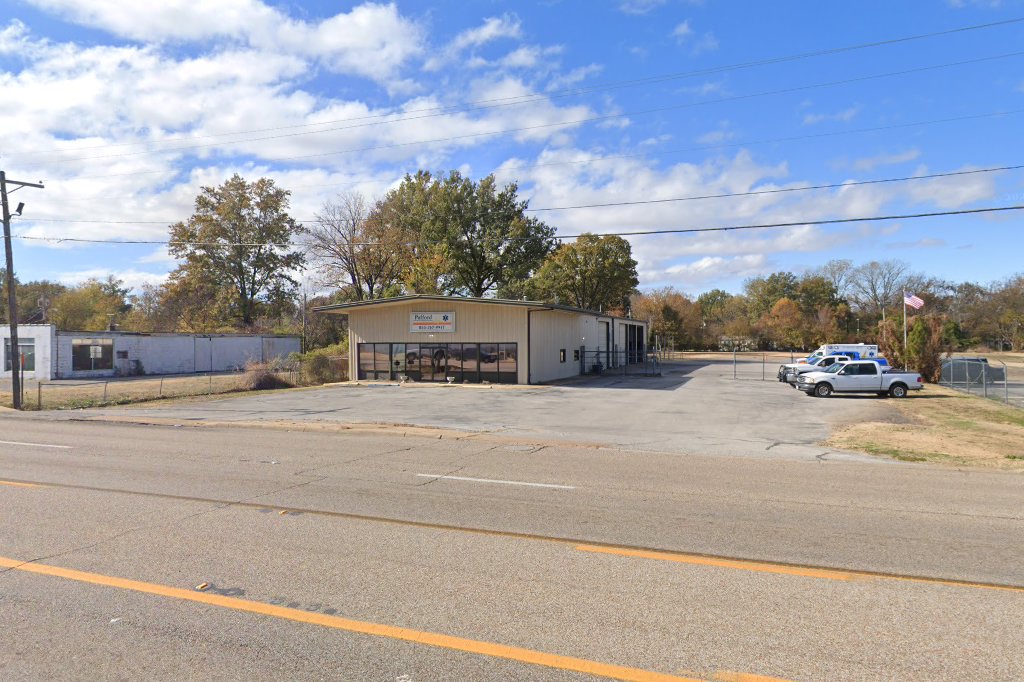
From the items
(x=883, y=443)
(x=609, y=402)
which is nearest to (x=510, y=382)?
(x=609, y=402)

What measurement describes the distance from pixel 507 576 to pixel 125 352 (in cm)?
4692

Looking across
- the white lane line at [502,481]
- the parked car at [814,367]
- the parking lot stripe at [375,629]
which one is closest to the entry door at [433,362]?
the parked car at [814,367]

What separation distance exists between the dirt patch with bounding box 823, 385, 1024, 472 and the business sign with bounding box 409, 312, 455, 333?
2118 cm

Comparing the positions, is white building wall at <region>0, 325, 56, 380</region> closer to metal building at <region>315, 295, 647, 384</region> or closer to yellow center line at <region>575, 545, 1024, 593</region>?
metal building at <region>315, 295, 647, 384</region>

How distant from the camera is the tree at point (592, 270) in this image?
6594 cm

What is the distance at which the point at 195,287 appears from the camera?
58.6 meters

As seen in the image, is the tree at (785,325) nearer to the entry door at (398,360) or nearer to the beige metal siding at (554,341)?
the beige metal siding at (554,341)

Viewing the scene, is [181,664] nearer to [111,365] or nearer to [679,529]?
[679,529]

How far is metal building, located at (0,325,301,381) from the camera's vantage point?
132 feet

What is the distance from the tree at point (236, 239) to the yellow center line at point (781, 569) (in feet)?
184

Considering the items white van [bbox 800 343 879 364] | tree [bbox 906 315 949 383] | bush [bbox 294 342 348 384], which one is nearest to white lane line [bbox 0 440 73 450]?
bush [bbox 294 342 348 384]

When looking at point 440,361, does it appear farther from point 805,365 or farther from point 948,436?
point 948,436

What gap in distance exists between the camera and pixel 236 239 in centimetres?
5812

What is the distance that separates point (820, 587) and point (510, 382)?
29.2m
